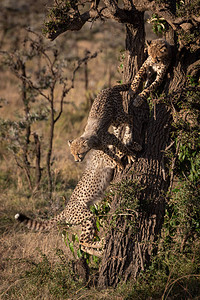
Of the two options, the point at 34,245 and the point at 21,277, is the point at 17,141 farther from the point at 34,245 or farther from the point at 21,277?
the point at 21,277

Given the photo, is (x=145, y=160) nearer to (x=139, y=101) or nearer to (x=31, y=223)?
(x=139, y=101)

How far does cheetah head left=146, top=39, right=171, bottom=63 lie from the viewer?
390 centimetres

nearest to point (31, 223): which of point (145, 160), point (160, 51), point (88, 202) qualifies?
point (88, 202)

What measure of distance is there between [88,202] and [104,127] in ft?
3.17

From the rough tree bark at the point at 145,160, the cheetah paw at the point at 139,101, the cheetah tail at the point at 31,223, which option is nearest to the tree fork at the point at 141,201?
the rough tree bark at the point at 145,160

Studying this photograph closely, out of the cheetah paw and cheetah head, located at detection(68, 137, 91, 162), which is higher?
the cheetah paw

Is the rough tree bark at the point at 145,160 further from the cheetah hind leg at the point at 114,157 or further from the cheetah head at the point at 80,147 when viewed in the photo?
the cheetah head at the point at 80,147

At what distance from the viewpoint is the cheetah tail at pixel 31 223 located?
393cm

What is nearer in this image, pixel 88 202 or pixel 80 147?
pixel 80 147

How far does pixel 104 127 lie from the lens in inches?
160

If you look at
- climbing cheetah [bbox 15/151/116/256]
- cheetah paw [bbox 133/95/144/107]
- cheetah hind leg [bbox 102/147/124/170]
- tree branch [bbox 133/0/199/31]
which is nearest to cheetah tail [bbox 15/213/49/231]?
climbing cheetah [bbox 15/151/116/256]

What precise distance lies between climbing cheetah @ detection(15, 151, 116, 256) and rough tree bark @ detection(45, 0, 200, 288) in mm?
336

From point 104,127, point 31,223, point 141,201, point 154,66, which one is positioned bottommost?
point 31,223

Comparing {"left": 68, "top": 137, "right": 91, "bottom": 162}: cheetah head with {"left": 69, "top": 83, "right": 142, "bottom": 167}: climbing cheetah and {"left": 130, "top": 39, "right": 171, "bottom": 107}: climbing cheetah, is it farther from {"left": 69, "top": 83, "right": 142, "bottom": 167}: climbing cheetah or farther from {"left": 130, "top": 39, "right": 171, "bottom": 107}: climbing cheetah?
{"left": 130, "top": 39, "right": 171, "bottom": 107}: climbing cheetah
